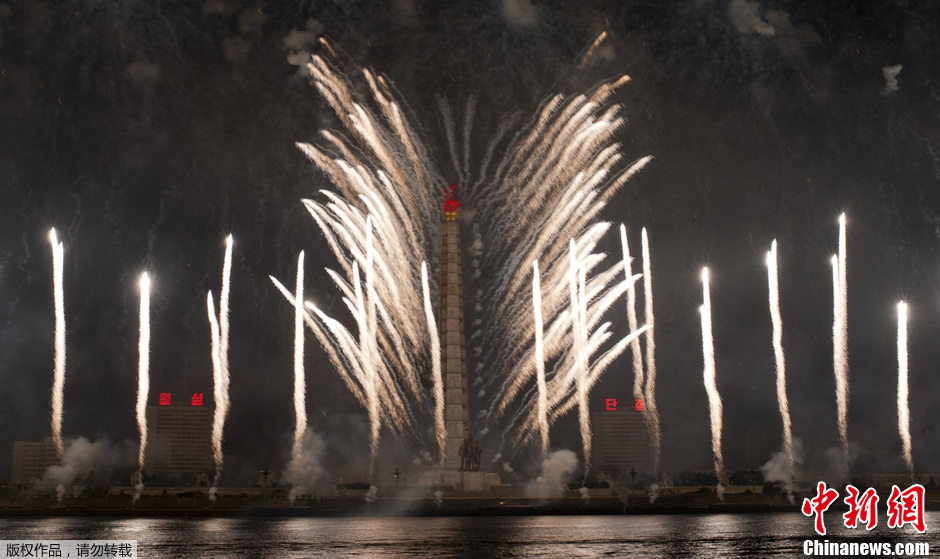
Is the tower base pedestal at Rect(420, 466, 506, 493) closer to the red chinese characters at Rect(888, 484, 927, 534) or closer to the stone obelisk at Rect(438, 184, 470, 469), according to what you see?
the stone obelisk at Rect(438, 184, 470, 469)

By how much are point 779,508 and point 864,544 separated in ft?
176

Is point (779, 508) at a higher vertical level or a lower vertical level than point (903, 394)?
lower

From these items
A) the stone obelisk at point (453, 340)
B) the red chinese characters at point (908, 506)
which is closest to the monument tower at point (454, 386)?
the stone obelisk at point (453, 340)

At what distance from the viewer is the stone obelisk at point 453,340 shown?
11312cm

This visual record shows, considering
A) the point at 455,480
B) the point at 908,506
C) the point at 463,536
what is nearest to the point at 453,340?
the point at 455,480

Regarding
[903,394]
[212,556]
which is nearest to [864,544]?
[903,394]

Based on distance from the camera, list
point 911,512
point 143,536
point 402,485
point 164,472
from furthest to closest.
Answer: point 164,472
point 402,485
point 143,536
point 911,512

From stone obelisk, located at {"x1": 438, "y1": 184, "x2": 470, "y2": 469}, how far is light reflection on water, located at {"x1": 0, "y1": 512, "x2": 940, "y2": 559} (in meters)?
12.6

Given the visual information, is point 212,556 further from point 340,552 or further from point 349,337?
point 349,337

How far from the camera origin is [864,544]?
72.2 meters

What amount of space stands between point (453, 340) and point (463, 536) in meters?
39.7

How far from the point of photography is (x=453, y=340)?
114 m

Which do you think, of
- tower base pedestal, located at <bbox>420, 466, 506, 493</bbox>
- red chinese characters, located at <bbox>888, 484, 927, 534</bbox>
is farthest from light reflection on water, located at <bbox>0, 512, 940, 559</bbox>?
red chinese characters, located at <bbox>888, 484, 927, 534</bbox>

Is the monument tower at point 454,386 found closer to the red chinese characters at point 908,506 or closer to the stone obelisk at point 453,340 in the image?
the stone obelisk at point 453,340
